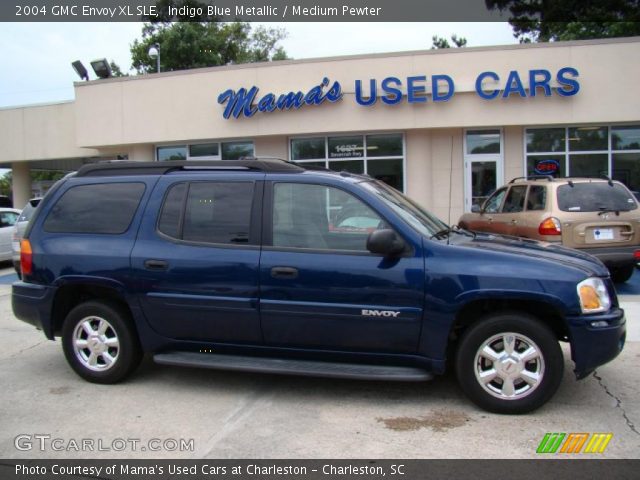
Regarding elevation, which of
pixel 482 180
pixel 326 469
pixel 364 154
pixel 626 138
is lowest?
pixel 326 469

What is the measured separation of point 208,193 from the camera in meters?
4.70

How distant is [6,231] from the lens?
14.2 meters

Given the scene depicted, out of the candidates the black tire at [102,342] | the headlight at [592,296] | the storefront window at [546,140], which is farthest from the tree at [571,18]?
the black tire at [102,342]

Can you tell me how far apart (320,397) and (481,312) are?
144 centimetres

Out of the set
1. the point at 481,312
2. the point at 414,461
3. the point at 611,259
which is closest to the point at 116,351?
the point at 414,461

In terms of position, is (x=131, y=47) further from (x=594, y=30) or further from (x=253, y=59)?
(x=594, y=30)

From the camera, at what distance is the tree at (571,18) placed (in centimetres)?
2316

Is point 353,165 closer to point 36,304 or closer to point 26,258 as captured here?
point 26,258

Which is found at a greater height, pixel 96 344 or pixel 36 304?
pixel 36 304

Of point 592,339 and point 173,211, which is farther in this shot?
point 173,211

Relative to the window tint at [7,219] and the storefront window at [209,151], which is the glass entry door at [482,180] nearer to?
the storefront window at [209,151]

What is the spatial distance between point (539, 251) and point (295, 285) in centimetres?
188

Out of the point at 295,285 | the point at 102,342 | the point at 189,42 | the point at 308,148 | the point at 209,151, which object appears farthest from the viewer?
the point at 189,42

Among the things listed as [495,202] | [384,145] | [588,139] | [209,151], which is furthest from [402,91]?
[209,151]
